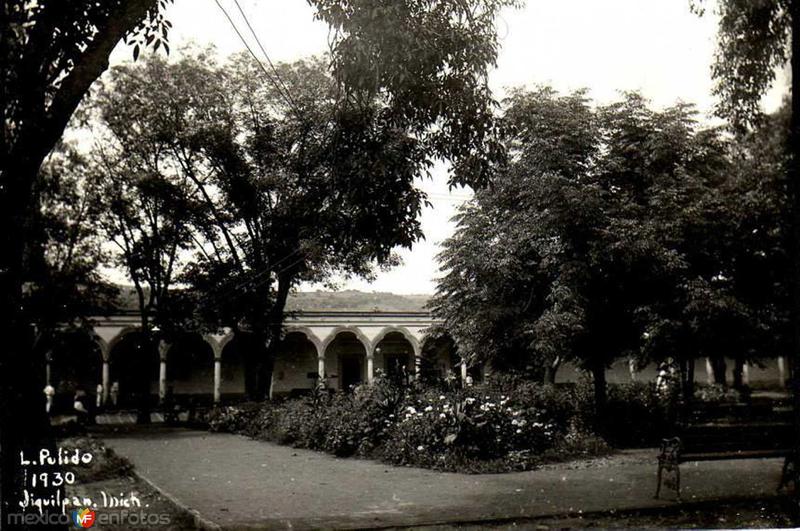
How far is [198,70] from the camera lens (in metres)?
8.09

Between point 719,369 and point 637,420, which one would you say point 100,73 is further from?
point 637,420

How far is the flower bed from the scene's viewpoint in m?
8.46

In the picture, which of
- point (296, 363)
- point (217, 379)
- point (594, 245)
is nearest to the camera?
point (594, 245)

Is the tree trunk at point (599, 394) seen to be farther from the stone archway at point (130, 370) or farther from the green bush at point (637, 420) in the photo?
the stone archway at point (130, 370)

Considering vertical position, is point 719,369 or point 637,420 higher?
point 719,369

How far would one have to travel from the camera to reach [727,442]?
19.7 ft

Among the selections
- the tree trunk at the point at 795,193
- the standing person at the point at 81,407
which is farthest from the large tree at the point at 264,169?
the standing person at the point at 81,407

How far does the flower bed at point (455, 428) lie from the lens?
8461 millimetres

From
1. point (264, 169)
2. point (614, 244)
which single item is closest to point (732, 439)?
point (614, 244)

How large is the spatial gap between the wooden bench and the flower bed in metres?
2.58

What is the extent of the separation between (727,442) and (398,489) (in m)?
3.16

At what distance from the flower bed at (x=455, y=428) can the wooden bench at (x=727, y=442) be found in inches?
101

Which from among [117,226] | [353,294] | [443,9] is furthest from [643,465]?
[353,294]

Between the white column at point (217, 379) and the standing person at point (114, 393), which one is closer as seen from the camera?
the standing person at point (114, 393)
